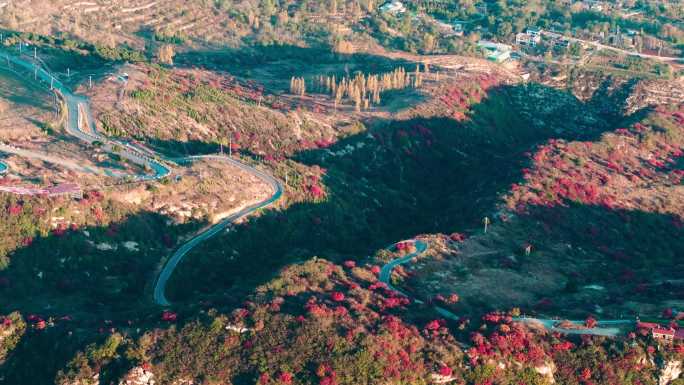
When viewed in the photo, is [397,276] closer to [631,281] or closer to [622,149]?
[631,281]

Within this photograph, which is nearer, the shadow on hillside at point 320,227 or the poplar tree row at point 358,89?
the shadow on hillside at point 320,227

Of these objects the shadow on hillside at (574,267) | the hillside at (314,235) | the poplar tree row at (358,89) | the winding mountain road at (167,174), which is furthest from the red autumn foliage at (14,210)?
the poplar tree row at (358,89)

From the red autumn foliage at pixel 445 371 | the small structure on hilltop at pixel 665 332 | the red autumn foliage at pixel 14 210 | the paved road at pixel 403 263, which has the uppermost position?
the red autumn foliage at pixel 14 210

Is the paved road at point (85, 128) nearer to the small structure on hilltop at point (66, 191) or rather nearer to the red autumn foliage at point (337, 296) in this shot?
the small structure on hilltop at point (66, 191)

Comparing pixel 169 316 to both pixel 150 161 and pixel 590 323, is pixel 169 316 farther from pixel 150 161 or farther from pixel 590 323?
pixel 150 161

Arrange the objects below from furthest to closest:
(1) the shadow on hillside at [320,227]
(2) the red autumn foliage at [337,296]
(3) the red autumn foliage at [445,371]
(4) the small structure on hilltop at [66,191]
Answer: (4) the small structure on hilltop at [66,191], (1) the shadow on hillside at [320,227], (2) the red autumn foliage at [337,296], (3) the red autumn foliage at [445,371]

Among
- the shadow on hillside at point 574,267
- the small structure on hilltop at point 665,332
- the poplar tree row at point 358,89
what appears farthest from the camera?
the poplar tree row at point 358,89

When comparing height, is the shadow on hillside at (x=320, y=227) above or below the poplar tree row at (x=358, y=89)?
below

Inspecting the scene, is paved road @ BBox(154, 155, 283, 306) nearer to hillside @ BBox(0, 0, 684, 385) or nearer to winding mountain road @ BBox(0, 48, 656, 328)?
winding mountain road @ BBox(0, 48, 656, 328)
